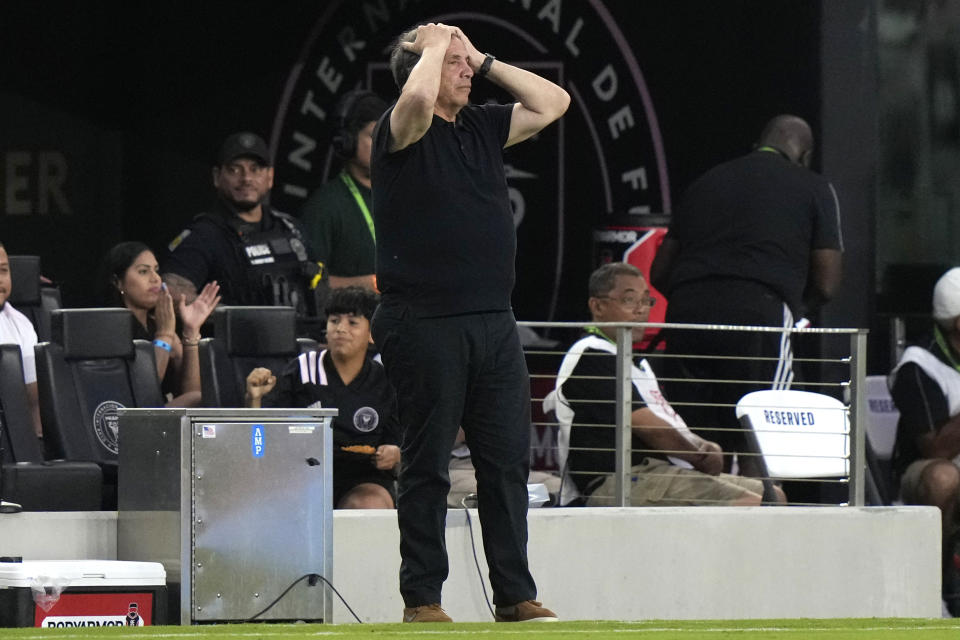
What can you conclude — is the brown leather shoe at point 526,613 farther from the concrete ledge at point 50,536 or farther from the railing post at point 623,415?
the railing post at point 623,415

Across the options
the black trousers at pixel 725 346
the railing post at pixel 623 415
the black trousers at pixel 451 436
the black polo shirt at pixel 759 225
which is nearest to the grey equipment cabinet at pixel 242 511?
the black trousers at pixel 451 436

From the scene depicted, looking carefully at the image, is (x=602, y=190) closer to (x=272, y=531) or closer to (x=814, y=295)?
(x=814, y=295)

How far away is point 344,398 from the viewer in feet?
29.0

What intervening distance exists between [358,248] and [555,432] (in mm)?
1925

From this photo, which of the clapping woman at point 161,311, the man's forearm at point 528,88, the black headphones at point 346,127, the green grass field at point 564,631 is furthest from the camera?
the black headphones at point 346,127

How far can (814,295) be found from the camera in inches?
406

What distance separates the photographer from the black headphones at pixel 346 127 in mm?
10242

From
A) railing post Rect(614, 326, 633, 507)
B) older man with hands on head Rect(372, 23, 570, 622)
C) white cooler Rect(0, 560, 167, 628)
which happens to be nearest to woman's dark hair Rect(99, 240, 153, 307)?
railing post Rect(614, 326, 633, 507)

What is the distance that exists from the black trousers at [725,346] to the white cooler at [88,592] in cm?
311

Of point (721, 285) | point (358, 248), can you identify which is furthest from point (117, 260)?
point (721, 285)

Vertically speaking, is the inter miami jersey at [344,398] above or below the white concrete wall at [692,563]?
above

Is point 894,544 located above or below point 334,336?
below

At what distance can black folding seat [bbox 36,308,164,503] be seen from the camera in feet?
29.1

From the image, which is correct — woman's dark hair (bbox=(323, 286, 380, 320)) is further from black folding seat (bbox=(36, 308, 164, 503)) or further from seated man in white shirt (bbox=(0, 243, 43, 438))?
seated man in white shirt (bbox=(0, 243, 43, 438))
